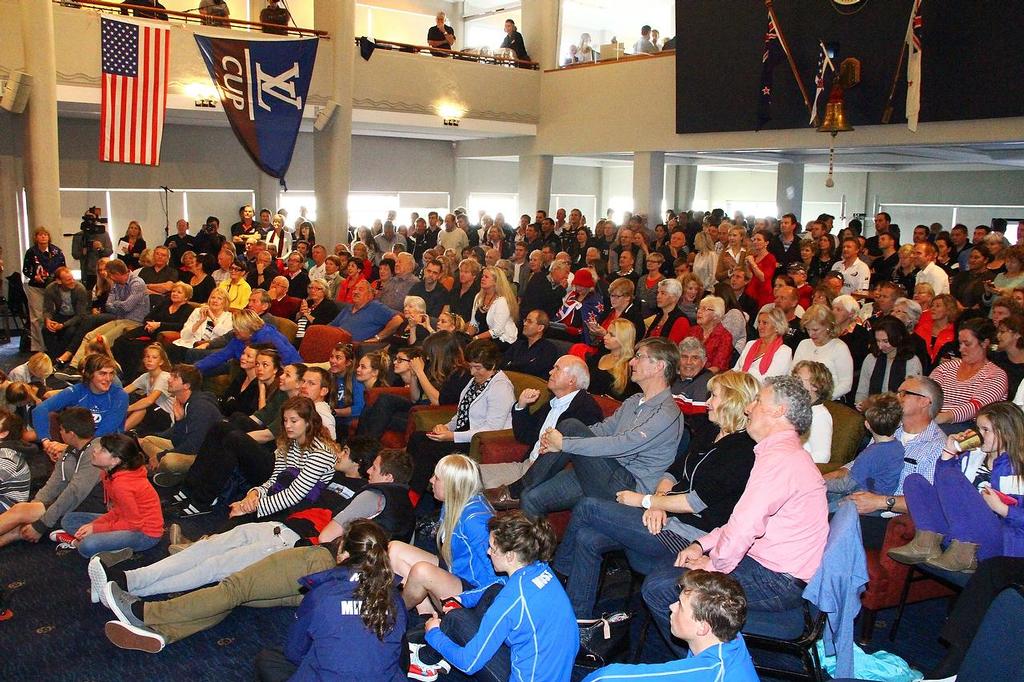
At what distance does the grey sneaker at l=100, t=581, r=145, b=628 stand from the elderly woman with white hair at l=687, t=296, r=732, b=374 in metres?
3.87

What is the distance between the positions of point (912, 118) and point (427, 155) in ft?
34.1

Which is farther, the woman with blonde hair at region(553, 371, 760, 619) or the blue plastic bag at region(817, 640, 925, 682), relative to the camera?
the woman with blonde hair at region(553, 371, 760, 619)

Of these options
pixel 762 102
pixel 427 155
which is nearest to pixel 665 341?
pixel 762 102

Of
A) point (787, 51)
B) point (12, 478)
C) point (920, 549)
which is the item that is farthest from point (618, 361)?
point (787, 51)

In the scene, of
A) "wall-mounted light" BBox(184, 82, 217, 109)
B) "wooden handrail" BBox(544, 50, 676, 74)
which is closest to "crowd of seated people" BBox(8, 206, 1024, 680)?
"wall-mounted light" BBox(184, 82, 217, 109)

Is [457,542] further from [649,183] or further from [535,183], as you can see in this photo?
[535,183]

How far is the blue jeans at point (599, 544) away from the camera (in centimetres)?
380

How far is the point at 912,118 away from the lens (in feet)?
33.2

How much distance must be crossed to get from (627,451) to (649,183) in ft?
32.8

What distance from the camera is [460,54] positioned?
563 inches

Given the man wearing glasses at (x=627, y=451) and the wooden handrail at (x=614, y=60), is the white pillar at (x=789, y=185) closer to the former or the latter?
the wooden handrail at (x=614, y=60)

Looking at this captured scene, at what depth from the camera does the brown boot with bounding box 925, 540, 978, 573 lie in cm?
360

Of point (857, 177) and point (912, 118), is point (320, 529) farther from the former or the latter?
point (857, 177)

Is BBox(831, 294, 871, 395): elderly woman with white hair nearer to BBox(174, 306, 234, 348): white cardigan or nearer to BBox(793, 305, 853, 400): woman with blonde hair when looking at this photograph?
BBox(793, 305, 853, 400): woman with blonde hair
